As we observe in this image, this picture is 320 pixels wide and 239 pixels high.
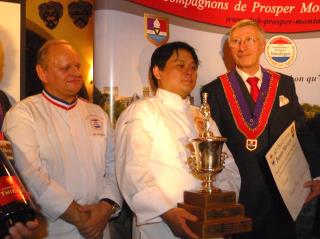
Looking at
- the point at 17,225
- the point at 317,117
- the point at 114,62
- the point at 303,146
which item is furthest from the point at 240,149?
the point at 17,225

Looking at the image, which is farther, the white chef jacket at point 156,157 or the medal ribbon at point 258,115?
the medal ribbon at point 258,115

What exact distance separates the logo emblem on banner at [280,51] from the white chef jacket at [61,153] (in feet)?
4.25

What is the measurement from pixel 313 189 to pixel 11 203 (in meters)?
1.85

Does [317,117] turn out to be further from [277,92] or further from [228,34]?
[228,34]

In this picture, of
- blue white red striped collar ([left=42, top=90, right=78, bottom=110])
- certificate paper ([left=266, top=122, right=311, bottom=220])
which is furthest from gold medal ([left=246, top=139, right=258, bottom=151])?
blue white red striped collar ([left=42, top=90, right=78, bottom=110])

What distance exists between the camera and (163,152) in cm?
213

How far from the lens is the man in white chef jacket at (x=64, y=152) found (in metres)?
1.99

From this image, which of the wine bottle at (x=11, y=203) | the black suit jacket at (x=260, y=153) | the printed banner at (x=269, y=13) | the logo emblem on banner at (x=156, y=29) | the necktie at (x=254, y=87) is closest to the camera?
the wine bottle at (x=11, y=203)

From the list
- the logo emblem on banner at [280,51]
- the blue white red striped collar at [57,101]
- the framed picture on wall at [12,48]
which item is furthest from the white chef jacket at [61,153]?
the logo emblem on banner at [280,51]

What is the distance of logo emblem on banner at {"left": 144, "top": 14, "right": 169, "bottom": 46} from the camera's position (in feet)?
9.20

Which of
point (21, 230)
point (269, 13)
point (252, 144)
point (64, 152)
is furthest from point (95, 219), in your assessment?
point (269, 13)

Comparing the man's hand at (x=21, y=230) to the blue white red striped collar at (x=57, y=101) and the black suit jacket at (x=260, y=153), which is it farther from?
the black suit jacket at (x=260, y=153)

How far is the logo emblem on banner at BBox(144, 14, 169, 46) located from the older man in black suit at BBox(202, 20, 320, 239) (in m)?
0.42

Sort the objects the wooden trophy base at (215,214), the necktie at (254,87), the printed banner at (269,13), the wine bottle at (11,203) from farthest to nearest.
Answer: the printed banner at (269,13)
the necktie at (254,87)
the wooden trophy base at (215,214)
the wine bottle at (11,203)
